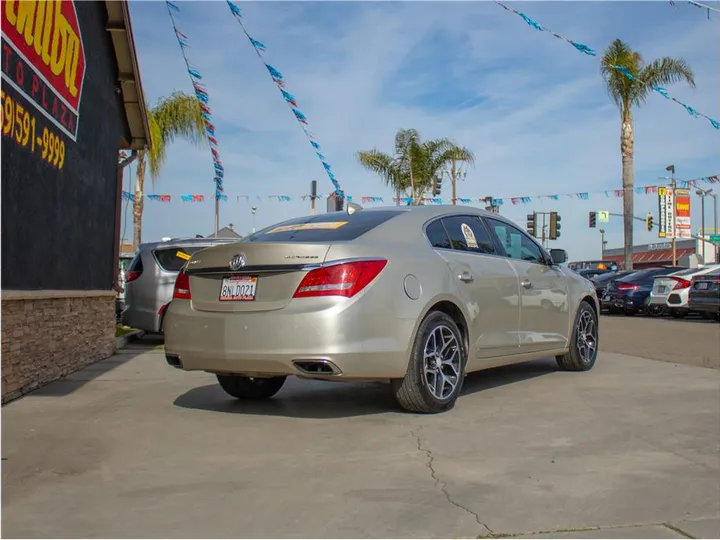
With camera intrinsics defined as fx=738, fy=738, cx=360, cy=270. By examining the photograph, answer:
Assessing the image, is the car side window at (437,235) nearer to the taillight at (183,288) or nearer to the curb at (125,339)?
the taillight at (183,288)


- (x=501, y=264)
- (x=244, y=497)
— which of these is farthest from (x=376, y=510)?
(x=501, y=264)

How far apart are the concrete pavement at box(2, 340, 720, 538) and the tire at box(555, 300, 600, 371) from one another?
952 millimetres

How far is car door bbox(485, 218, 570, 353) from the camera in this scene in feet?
21.7

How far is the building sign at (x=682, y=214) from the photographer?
1657 inches

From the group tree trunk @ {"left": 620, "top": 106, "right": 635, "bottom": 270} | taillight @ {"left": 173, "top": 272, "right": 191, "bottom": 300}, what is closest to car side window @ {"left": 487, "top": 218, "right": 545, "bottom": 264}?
taillight @ {"left": 173, "top": 272, "right": 191, "bottom": 300}

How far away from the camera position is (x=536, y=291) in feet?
22.4

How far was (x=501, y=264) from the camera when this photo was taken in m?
6.38

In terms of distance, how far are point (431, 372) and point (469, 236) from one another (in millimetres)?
1398

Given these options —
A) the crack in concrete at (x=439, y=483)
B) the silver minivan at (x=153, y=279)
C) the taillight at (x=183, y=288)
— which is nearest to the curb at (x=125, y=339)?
the silver minivan at (x=153, y=279)

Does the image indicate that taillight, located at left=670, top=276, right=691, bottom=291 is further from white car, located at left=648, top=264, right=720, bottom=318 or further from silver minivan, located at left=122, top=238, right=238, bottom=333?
silver minivan, located at left=122, top=238, right=238, bottom=333

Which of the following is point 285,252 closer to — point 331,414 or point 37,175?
point 331,414

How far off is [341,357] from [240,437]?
82 centimetres

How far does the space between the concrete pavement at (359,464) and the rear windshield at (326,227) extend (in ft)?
4.28

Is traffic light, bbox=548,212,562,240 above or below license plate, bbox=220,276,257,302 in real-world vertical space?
above
